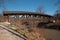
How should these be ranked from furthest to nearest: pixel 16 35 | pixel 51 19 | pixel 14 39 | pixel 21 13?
pixel 51 19 < pixel 21 13 < pixel 16 35 < pixel 14 39

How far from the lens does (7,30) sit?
36.1ft

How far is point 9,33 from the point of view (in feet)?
34.2

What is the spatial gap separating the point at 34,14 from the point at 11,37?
2264 centimetres

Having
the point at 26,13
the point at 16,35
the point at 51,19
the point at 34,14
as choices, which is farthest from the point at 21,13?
the point at 16,35

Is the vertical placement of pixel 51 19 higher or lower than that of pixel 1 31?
lower

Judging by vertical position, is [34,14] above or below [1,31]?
below

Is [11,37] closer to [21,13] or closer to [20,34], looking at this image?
[20,34]

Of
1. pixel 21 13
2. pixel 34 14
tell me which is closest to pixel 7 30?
pixel 21 13

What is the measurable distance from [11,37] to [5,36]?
0.43 metres

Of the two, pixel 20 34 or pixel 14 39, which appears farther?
pixel 20 34

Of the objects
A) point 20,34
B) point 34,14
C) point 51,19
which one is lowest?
point 51,19

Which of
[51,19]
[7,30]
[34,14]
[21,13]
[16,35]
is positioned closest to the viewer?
[16,35]

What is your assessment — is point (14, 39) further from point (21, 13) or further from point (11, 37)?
point (21, 13)

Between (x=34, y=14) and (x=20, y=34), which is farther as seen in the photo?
(x=34, y=14)
